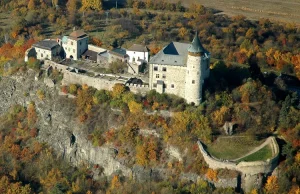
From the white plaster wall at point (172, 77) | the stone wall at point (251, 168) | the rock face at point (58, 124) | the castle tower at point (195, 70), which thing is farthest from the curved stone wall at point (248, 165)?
the rock face at point (58, 124)

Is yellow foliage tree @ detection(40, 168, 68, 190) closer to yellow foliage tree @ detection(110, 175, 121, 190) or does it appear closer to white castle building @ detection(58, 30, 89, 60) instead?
yellow foliage tree @ detection(110, 175, 121, 190)

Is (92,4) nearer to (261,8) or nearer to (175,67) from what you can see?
(261,8)

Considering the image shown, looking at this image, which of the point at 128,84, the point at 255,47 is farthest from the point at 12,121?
the point at 255,47

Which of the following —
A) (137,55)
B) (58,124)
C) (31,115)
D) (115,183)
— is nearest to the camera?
(115,183)

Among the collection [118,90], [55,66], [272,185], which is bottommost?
[272,185]

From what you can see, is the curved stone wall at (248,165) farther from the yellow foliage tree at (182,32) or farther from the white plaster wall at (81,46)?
the yellow foliage tree at (182,32)

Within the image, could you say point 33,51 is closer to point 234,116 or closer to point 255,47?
point 234,116

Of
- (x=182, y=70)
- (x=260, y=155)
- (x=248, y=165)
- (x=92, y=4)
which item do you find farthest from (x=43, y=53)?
(x=92, y=4)
